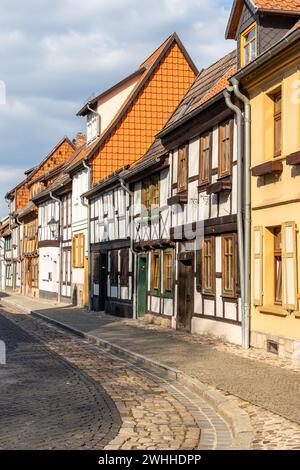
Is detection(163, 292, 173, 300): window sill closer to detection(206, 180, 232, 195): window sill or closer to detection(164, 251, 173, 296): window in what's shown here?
detection(164, 251, 173, 296): window

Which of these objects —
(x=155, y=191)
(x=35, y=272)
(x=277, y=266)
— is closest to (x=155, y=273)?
(x=155, y=191)

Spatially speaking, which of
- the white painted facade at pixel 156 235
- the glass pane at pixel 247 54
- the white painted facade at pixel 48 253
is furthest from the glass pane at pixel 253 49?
the white painted facade at pixel 48 253

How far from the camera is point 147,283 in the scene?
24.0m

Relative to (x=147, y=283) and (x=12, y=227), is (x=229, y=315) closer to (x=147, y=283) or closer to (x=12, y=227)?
(x=147, y=283)

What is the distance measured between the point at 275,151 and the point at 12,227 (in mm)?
52388

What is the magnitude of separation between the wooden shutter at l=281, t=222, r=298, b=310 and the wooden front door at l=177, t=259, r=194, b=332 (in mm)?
6014

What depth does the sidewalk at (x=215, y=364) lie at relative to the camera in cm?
924

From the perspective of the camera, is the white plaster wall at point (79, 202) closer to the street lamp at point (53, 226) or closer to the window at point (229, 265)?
the street lamp at point (53, 226)

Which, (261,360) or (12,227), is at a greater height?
(12,227)

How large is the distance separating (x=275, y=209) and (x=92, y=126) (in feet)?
71.3

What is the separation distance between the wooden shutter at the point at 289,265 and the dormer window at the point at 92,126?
21.1 m

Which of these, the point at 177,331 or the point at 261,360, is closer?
the point at 261,360

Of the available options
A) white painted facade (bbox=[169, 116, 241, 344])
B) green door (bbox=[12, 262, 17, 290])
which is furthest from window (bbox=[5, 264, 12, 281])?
white painted facade (bbox=[169, 116, 241, 344])
